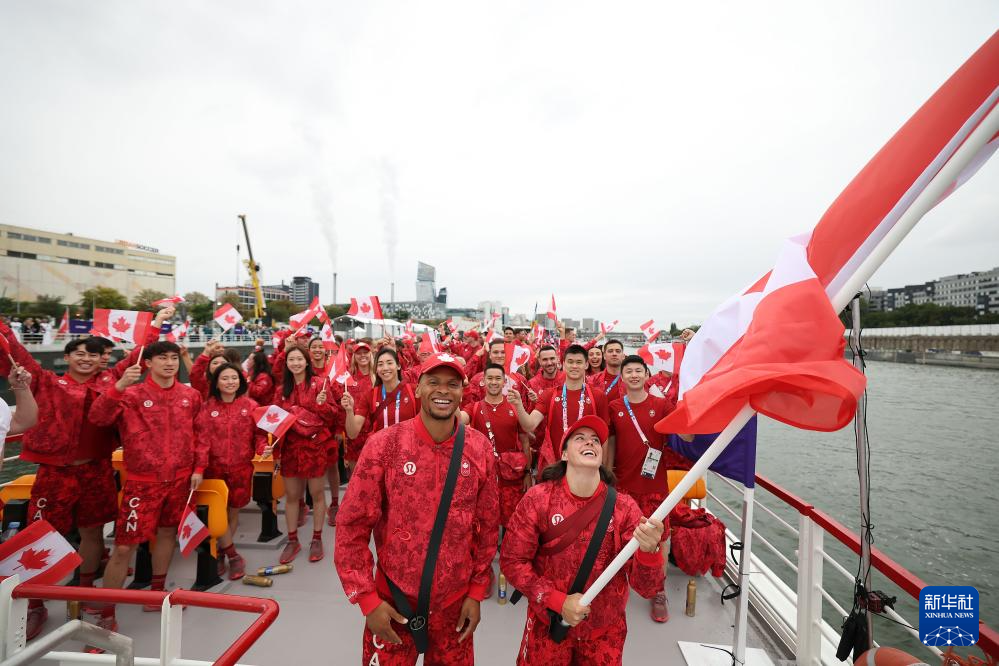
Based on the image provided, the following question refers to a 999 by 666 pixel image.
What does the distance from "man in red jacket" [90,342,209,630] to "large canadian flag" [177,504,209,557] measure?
160 mm

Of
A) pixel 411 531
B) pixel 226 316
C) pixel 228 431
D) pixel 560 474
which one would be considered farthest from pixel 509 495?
pixel 226 316

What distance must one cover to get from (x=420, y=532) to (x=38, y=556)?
2.00 m

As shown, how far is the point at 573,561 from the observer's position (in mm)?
1890

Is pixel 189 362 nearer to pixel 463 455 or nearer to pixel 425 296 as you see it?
pixel 463 455

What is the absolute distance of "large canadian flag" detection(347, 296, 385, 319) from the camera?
277 inches

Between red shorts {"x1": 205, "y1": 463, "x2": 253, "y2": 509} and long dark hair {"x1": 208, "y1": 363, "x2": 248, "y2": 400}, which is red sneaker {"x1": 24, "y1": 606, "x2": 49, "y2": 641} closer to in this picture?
red shorts {"x1": 205, "y1": 463, "x2": 253, "y2": 509}

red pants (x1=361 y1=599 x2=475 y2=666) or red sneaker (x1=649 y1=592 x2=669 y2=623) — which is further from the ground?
red pants (x1=361 y1=599 x2=475 y2=666)

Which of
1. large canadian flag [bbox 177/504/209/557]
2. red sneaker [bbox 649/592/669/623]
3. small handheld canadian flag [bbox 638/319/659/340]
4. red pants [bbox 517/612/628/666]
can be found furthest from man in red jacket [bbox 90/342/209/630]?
small handheld canadian flag [bbox 638/319/659/340]

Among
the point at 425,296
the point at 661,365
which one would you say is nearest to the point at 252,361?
the point at 661,365

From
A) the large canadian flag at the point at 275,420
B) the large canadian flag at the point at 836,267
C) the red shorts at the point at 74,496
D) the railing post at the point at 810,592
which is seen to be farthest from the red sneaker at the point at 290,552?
the railing post at the point at 810,592

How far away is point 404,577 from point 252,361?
16.1 ft

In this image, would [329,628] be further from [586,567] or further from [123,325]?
[123,325]

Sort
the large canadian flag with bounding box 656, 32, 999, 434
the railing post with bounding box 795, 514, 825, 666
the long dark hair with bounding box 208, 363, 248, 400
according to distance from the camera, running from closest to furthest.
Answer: the large canadian flag with bounding box 656, 32, 999, 434, the railing post with bounding box 795, 514, 825, 666, the long dark hair with bounding box 208, 363, 248, 400

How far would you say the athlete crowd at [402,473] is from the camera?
1825 millimetres
